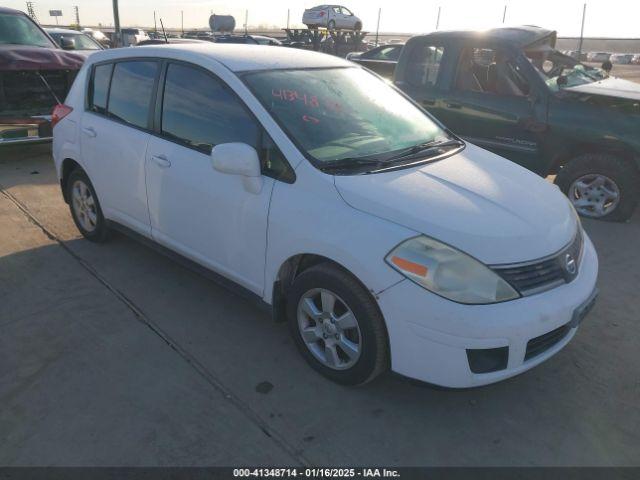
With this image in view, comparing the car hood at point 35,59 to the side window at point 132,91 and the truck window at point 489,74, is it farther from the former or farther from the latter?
the truck window at point 489,74

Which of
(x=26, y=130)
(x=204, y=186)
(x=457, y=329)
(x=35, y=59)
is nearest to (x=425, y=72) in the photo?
(x=204, y=186)

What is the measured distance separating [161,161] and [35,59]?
5.19m

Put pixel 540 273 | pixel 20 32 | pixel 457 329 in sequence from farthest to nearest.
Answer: pixel 20 32, pixel 540 273, pixel 457 329

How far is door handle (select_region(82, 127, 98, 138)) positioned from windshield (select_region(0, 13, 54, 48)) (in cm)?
490

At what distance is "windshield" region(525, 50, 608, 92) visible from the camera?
5637 millimetres

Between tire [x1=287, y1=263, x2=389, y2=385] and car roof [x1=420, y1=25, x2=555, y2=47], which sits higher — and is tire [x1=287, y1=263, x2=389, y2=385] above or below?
below

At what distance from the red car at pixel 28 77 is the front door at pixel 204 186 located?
13.8 ft

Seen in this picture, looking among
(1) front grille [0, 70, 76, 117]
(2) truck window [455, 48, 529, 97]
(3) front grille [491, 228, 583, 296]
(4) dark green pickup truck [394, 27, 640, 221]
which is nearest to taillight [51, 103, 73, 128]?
(1) front grille [0, 70, 76, 117]

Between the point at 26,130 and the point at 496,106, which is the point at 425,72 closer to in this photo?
the point at 496,106

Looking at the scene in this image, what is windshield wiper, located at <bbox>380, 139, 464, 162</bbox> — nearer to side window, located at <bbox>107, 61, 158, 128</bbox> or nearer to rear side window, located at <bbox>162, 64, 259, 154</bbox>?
rear side window, located at <bbox>162, 64, 259, 154</bbox>

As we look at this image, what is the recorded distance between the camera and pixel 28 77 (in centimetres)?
750

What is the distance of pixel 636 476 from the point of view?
233 cm

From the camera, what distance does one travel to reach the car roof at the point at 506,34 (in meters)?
5.73

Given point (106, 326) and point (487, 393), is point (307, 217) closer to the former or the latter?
point (487, 393)
